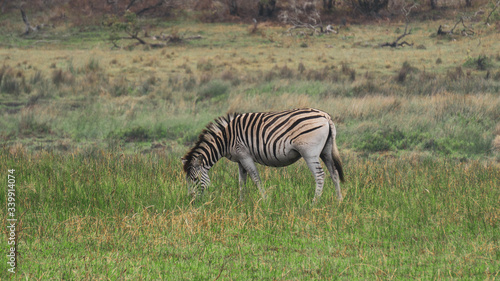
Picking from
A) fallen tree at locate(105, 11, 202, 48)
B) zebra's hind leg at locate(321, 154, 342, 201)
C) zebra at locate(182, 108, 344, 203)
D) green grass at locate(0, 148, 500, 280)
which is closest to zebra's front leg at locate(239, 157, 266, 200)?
zebra at locate(182, 108, 344, 203)

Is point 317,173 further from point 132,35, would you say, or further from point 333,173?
point 132,35

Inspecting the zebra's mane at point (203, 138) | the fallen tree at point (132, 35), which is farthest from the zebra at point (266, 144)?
the fallen tree at point (132, 35)

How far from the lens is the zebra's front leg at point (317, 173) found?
319 inches

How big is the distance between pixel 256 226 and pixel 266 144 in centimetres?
144

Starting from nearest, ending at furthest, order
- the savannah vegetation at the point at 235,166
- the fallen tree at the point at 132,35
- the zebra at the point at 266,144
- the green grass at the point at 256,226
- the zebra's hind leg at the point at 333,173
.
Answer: the green grass at the point at 256,226, the savannah vegetation at the point at 235,166, the zebra at the point at 266,144, the zebra's hind leg at the point at 333,173, the fallen tree at the point at 132,35

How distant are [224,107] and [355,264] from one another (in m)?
13.4

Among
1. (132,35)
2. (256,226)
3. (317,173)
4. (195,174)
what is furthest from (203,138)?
(132,35)

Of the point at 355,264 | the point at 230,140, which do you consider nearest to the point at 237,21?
the point at 230,140

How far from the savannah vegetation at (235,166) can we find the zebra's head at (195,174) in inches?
7.3

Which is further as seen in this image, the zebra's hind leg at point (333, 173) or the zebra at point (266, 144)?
the zebra's hind leg at point (333, 173)

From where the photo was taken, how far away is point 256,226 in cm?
713

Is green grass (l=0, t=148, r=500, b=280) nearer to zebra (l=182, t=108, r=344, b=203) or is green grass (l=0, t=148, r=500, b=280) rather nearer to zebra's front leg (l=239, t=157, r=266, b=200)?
zebra's front leg (l=239, t=157, r=266, b=200)

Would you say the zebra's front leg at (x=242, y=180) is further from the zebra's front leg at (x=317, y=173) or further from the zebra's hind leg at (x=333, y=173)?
the zebra's hind leg at (x=333, y=173)

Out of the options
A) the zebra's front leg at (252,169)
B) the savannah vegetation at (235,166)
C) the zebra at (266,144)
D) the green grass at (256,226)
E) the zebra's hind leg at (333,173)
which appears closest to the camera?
the green grass at (256,226)
